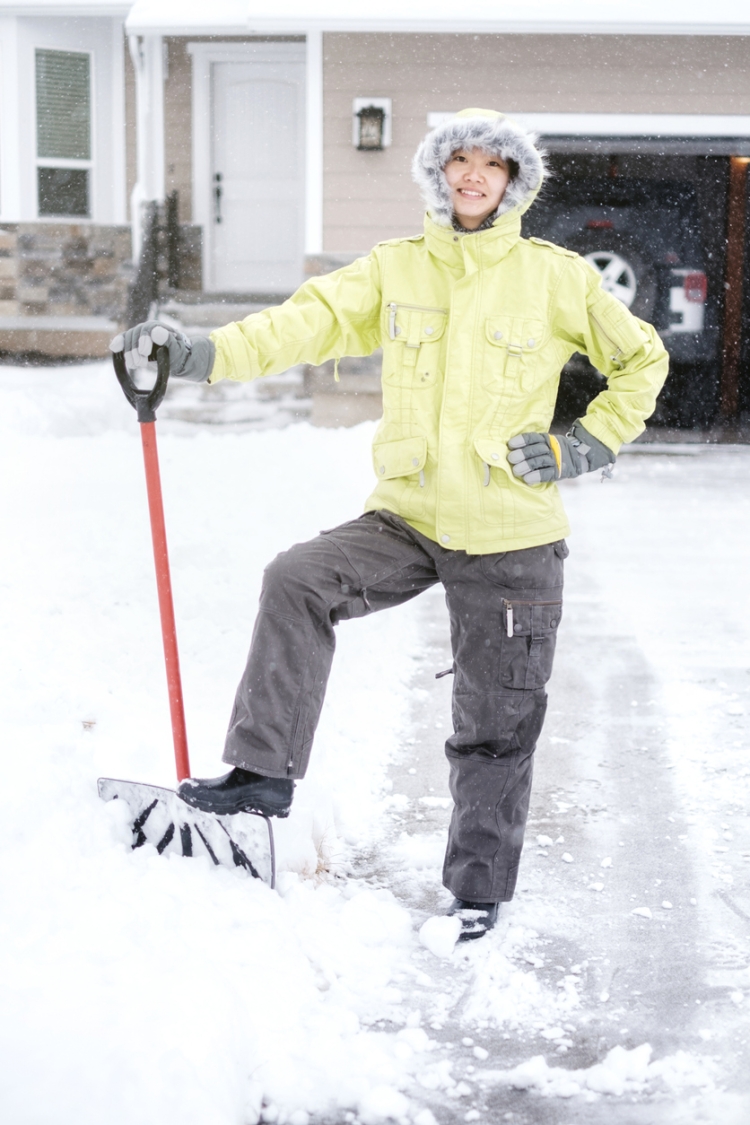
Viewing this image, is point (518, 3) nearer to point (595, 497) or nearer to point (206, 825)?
point (595, 497)

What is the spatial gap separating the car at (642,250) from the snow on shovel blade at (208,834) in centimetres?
857

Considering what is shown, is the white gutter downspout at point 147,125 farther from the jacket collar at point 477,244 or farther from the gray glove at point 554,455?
the gray glove at point 554,455

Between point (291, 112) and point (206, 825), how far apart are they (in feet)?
37.4

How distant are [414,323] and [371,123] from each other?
7.72 meters

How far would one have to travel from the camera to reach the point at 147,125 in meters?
12.4

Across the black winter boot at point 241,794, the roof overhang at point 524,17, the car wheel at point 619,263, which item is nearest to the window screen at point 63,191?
the roof overhang at point 524,17

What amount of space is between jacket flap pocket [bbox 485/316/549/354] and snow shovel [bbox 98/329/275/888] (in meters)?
0.74

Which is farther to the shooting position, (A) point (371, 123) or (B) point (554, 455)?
(A) point (371, 123)

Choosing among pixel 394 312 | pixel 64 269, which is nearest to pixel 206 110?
pixel 64 269

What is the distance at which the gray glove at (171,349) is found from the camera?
268 centimetres

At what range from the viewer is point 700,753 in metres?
4.15

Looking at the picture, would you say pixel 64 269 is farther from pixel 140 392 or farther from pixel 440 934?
pixel 440 934

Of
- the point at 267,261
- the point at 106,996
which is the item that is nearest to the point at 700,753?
the point at 106,996

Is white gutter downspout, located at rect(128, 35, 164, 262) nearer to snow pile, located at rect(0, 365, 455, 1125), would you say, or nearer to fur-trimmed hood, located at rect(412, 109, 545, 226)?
snow pile, located at rect(0, 365, 455, 1125)
